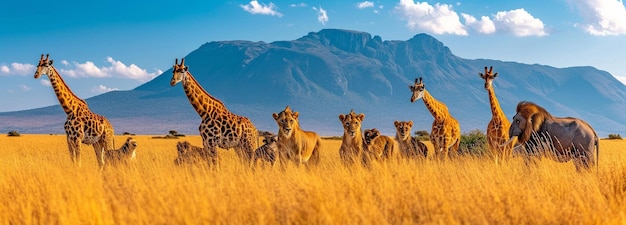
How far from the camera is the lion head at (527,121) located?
40.3ft

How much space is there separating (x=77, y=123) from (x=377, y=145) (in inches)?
270

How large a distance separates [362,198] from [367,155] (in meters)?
5.09

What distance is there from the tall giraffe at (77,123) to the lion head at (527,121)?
348 inches

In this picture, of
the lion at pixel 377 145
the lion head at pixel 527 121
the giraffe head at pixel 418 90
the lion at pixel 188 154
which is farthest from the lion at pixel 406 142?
the lion at pixel 188 154

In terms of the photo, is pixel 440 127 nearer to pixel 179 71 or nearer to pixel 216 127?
pixel 216 127

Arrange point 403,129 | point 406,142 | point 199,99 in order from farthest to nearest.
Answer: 1. point 406,142
2. point 403,129
3. point 199,99

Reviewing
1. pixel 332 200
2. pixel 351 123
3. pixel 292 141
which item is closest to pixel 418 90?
pixel 351 123

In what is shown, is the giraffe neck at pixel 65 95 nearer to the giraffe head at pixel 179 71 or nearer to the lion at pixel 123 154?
the lion at pixel 123 154

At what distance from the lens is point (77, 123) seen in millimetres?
16531

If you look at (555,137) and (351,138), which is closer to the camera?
(555,137)

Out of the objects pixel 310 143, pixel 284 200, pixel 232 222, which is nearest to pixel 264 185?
pixel 284 200

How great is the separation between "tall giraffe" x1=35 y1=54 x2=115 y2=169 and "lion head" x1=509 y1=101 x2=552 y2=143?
8841mm

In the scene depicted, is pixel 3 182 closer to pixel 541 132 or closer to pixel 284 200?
pixel 284 200

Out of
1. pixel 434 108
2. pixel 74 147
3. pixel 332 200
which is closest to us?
pixel 332 200
